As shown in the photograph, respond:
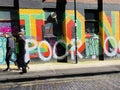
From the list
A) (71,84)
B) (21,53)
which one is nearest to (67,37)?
(21,53)

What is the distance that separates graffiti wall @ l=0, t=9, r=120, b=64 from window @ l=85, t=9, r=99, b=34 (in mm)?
312

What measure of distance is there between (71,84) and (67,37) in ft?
25.5

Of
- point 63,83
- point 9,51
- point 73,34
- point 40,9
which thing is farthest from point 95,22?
point 63,83

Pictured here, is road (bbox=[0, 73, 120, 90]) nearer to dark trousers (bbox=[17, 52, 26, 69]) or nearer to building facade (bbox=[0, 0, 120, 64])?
dark trousers (bbox=[17, 52, 26, 69])

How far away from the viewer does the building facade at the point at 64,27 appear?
20150 mm

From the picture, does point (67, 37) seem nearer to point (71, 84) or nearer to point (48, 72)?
point (48, 72)

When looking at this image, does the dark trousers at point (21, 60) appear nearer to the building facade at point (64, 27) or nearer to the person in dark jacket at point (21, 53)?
the person in dark jacket at point (21, 53)

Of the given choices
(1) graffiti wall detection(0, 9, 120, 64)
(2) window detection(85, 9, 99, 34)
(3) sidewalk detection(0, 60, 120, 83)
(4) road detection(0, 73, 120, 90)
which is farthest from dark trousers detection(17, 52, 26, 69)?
(2) window detection(85, 9, 99, 34)

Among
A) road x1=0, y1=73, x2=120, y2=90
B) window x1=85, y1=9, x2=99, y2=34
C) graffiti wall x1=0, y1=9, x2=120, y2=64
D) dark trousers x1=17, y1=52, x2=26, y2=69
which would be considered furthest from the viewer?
window x1=85, y1=9, x2=99, y2=34

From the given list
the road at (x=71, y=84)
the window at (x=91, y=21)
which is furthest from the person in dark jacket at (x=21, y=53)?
the window at (x=91, y=21)

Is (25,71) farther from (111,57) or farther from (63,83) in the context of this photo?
(111,57)

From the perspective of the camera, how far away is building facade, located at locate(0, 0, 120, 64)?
20150mm

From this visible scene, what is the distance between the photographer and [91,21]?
23.0m

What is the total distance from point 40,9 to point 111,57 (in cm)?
583
